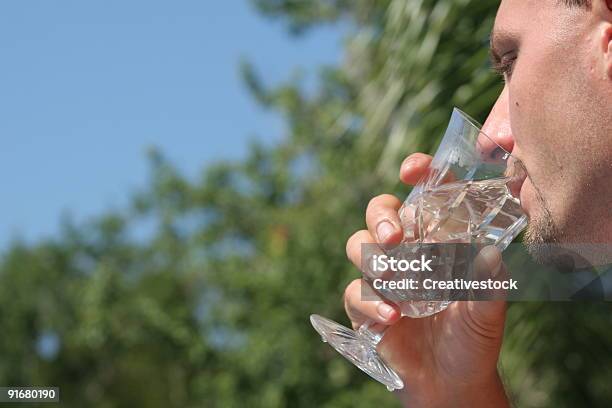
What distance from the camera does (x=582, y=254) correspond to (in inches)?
61.9

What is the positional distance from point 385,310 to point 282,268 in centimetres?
736

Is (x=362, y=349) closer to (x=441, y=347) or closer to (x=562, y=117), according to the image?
(x=441, y=347)

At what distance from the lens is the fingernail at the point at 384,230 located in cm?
165

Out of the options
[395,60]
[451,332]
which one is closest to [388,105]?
[395,60]

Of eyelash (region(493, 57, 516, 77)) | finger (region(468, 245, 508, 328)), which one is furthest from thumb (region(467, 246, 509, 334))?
eyelash (region(493, 57, 516, 77))

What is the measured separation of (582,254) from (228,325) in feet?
29.2

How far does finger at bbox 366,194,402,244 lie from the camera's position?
1.65m

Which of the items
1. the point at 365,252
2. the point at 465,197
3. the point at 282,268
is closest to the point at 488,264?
the point at 465,197

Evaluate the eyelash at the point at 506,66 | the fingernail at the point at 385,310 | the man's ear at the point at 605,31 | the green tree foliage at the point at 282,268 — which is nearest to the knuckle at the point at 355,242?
the fingernail at the point at 385,310

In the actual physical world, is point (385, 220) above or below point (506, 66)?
below

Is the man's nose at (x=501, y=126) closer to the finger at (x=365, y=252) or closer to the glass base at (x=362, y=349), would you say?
the finger at (x=365, y=252)

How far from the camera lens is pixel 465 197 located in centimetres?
161

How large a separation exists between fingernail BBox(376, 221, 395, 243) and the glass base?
0.69ft

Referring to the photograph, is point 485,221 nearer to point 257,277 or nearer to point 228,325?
point 257,277
